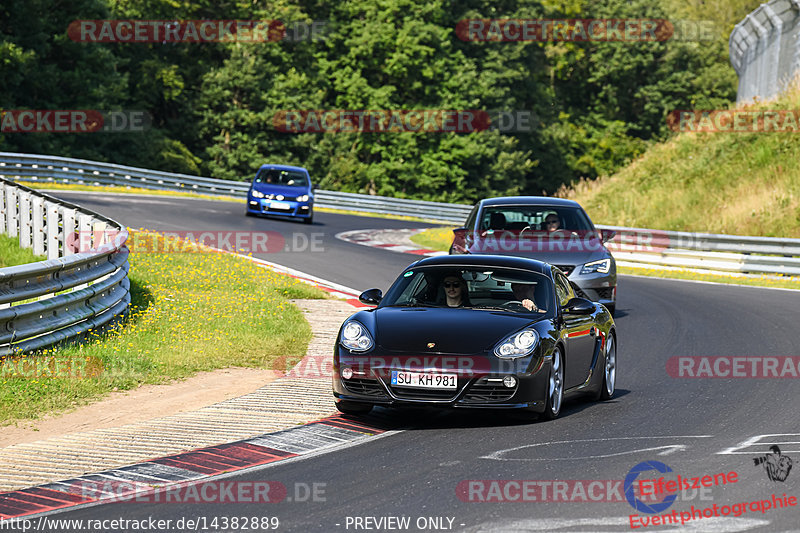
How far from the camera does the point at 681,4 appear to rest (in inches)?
4176

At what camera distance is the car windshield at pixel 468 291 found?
10133 millimetres

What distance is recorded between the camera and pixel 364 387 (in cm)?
914

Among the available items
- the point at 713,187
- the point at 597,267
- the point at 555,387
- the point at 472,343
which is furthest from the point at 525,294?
the point at 713,187

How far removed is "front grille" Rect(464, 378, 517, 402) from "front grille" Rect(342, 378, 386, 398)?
27.0 inches

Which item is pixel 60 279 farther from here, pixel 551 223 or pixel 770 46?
pixel 770 46

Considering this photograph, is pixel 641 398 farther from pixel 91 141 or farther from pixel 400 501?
pixel 91 141

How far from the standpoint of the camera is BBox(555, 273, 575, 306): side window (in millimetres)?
10445

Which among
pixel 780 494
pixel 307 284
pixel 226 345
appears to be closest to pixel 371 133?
pixel 307 284

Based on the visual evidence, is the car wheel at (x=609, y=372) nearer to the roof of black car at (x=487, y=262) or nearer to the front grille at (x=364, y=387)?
the roof of black car at (x=487, y=262)

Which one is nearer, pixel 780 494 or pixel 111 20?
pixel 780 494

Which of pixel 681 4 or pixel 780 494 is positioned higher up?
pixel 681 4

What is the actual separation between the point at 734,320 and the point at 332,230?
17741mm

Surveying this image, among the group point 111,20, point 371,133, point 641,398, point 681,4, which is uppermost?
point 681,4

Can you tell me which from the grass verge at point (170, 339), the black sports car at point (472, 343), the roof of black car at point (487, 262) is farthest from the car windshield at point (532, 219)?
the roof of black car at point (487, 262)
